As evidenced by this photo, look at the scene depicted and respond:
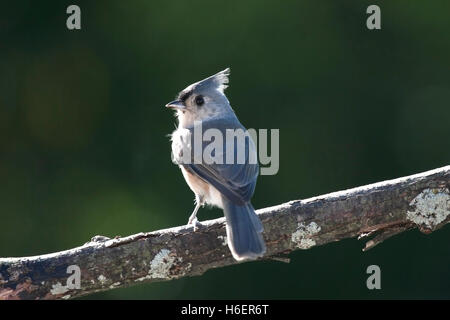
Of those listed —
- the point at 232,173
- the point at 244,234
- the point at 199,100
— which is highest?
the point at 199,100

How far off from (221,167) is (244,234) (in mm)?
629

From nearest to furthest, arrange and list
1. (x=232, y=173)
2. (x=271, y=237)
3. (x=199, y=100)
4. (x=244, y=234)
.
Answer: (x=244, y=234) → (x=271, y=237) → (x=232, y=173) → (x=199, y=100)

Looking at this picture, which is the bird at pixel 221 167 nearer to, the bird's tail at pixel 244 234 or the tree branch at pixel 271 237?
the bird's tail at pixel 244 234

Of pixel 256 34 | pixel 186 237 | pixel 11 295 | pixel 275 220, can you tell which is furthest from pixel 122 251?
pixel 256 34

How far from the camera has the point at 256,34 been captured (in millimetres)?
6590

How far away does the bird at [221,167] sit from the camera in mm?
3420

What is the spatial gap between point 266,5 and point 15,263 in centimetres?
406

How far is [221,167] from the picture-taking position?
12.7ft

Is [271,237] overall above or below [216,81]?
below

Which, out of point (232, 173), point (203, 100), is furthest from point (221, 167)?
point (203, 100)

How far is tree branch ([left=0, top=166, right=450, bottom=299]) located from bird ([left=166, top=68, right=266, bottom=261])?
123 mm

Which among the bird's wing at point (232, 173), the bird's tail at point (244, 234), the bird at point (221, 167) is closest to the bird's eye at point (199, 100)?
the bird at point (221, 167)

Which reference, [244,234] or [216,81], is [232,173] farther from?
[216,81]

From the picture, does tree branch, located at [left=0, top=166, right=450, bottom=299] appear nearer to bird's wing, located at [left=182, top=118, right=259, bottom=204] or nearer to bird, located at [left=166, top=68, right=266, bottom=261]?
bird, located at [left=166, top=68, right=266, bottom=261]
